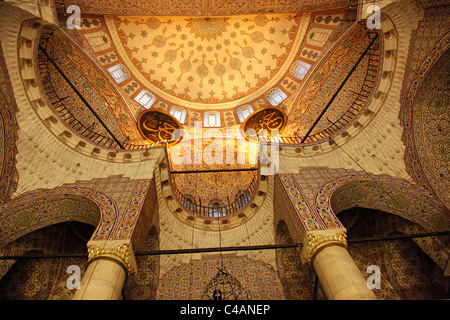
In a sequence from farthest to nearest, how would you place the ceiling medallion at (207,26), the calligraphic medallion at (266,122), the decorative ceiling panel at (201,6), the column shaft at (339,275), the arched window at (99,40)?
the ceiling medallion at (207,26) < the calligraphic medallion at (266,122) < the arched window at (99,40) < the decorative ceiling panel at (201,6) < the column shaft at (339,275)

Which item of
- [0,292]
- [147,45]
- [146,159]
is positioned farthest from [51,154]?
[147,45]

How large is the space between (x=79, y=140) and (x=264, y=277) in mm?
6228

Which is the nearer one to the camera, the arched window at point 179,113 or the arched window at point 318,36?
the arched window at point 318,36

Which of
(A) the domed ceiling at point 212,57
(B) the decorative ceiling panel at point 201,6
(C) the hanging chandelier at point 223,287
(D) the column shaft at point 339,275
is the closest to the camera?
(D) the column shaft at point 339,275

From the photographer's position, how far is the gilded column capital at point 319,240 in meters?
5.09

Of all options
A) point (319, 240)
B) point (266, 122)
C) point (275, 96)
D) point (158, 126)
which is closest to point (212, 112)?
point (266, 122)

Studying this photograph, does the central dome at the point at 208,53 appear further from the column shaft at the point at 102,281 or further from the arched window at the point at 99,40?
the column shaft at the point at 102,281

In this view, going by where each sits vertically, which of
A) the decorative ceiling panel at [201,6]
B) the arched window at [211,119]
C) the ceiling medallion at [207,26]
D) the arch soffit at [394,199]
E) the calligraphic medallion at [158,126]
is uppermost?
the ceiling medallion at [207,26]

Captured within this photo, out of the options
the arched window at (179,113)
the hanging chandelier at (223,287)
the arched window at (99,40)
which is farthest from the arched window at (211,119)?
the hanging chandelier at (223,287)

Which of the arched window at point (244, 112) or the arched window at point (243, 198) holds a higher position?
the arched window at point (244, 112)

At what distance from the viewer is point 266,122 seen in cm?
1202

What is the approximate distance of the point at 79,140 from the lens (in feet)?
24.9

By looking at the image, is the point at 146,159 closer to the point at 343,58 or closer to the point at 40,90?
the point at 40,90

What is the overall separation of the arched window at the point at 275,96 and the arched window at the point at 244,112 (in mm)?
996
